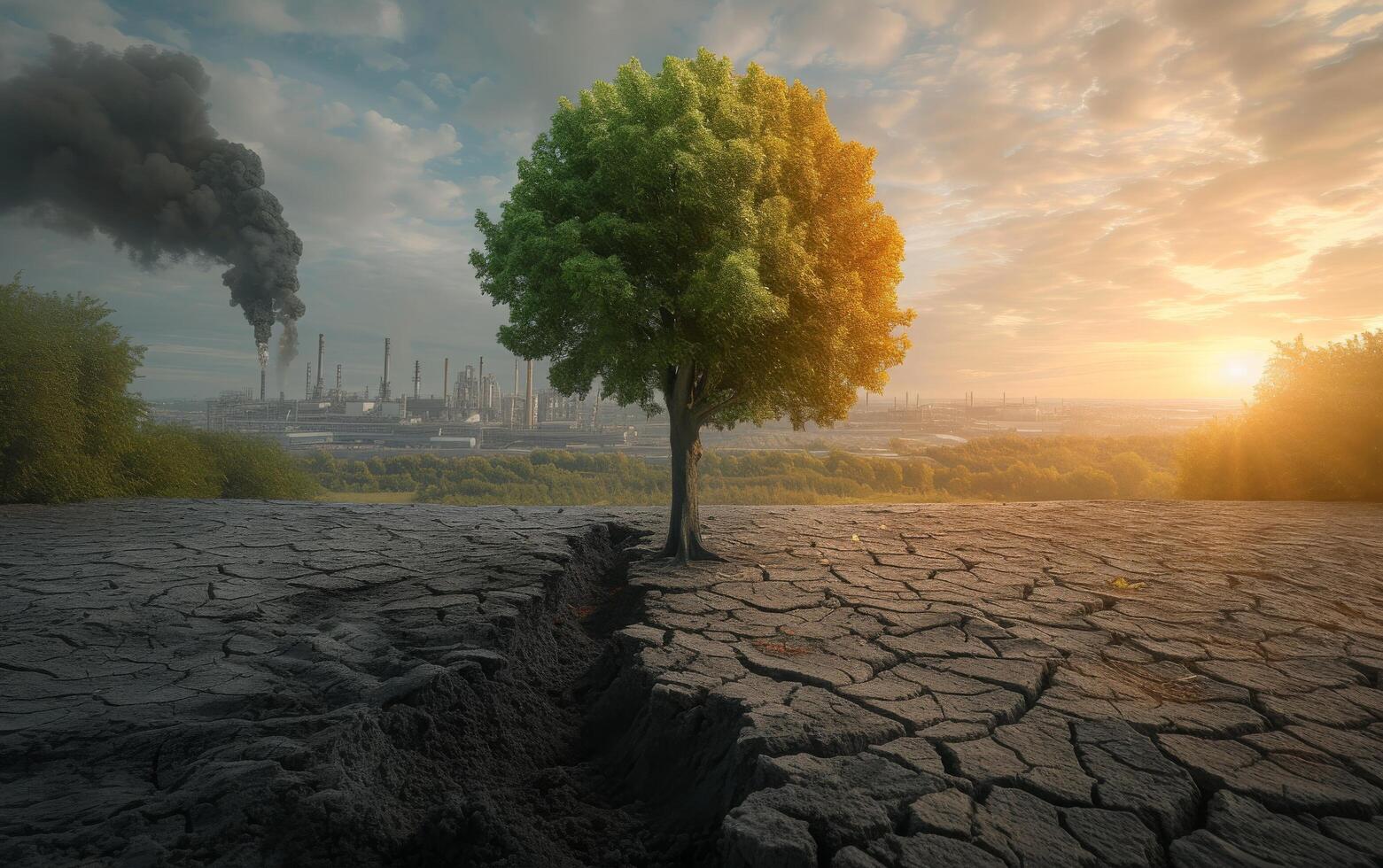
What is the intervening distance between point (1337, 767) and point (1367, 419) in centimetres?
1102

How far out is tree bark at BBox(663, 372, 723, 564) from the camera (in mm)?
6375

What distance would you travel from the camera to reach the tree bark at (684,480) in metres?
6.38

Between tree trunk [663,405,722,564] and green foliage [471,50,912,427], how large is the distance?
0.46 ft

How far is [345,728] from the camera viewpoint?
8.96 feet

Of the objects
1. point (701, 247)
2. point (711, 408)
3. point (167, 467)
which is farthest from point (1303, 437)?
point (167, 467)

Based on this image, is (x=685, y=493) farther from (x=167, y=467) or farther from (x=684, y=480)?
(x=167, y=467)

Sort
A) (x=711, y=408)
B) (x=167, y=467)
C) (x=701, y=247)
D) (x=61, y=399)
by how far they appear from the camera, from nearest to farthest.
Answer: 1. (x=701, y=247)
2. (x=711, y=408)
3. (x=61, y=399)
4. (x=167, y=467)

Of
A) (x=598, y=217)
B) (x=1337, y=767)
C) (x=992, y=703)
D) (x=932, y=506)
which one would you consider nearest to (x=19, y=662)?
(x=598, y=217)

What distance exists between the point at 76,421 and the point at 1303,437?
710 inches

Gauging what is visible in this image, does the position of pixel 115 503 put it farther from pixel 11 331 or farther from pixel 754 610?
pixel 754 610

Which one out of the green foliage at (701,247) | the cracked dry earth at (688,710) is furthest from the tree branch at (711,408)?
the cracked dry earth at (688,710)

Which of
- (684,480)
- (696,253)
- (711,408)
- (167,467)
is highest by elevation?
(696,253)

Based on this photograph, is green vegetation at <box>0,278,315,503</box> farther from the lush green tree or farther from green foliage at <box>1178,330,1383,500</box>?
green foliage at <box>1178,330,1383,500</box>

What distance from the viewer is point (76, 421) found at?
9.57 meters
